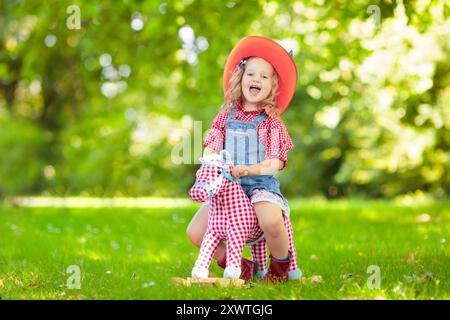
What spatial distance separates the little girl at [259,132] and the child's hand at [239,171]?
63 mm

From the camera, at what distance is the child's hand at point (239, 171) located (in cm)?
390

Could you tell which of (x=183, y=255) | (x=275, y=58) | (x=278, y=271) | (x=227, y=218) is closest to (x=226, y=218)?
(x=227, y=218)

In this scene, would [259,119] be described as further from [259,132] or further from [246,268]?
[246,268]

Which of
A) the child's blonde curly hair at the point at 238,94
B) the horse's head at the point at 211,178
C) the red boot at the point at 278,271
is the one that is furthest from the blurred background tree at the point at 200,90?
the red boot at the point at 278,271

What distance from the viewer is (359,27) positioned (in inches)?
398

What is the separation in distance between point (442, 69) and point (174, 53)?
7.39 metres

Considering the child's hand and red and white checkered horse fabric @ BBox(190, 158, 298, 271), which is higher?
the child's hand

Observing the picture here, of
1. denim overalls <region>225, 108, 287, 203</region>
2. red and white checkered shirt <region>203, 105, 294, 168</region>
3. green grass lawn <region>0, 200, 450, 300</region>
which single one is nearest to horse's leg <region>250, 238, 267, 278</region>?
green grass lawn <region>0, 200, 450, 300</region>

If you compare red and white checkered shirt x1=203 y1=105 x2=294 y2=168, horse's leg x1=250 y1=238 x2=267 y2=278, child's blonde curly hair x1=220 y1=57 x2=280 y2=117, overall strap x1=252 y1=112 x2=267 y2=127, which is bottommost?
horse's leg x1=250 y1=238 x2=267 y2=278

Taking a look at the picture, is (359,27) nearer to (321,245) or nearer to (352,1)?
(352,1)

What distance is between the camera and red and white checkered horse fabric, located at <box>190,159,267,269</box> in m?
3.87

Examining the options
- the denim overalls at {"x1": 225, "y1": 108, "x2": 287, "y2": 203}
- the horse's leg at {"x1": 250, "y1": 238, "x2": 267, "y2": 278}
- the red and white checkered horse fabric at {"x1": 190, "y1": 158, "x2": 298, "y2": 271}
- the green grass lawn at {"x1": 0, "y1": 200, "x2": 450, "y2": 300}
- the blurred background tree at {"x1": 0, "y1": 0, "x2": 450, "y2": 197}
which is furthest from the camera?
the blurred background tree at {"x1": 0, "y1": 0, "x2": 450, "y2": 197}

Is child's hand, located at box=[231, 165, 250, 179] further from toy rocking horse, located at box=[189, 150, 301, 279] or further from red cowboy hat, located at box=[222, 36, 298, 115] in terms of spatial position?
red cowboy hat, located at box=[222, 36, 298, 115]
